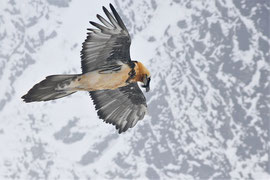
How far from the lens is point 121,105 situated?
1603 cm

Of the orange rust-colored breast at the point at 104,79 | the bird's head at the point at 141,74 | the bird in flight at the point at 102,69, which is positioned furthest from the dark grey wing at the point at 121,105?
the bird's head at the point at 141,74

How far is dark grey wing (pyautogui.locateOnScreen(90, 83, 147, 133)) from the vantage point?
1566 centimetres

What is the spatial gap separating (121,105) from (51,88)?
2.61m

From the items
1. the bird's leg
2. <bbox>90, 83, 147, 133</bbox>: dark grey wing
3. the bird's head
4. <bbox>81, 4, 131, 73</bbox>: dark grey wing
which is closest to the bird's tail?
<bbox>81, 4, 131, 73</bbox>: dark grey wing

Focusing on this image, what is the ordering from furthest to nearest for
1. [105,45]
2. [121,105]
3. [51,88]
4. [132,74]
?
[121,105], [105,45], [132,74], [51,88]

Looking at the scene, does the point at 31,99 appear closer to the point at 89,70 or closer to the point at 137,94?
the point at 89,70

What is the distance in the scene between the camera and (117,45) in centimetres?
1476

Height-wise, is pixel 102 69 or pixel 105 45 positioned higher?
pixel 105 45

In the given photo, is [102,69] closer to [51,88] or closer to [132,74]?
[132,74]

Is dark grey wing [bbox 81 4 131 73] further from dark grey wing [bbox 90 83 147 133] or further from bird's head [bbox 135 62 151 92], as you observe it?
dark grey wing [bbox 90 83 147 133]

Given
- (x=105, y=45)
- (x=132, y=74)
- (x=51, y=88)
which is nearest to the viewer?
(x=51, y=88)

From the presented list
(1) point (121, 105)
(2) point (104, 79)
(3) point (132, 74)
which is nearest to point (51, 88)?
(2) point (104, 79)

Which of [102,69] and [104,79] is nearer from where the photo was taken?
[104,79]

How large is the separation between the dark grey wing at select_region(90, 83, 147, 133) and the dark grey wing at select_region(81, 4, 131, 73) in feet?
4.68
